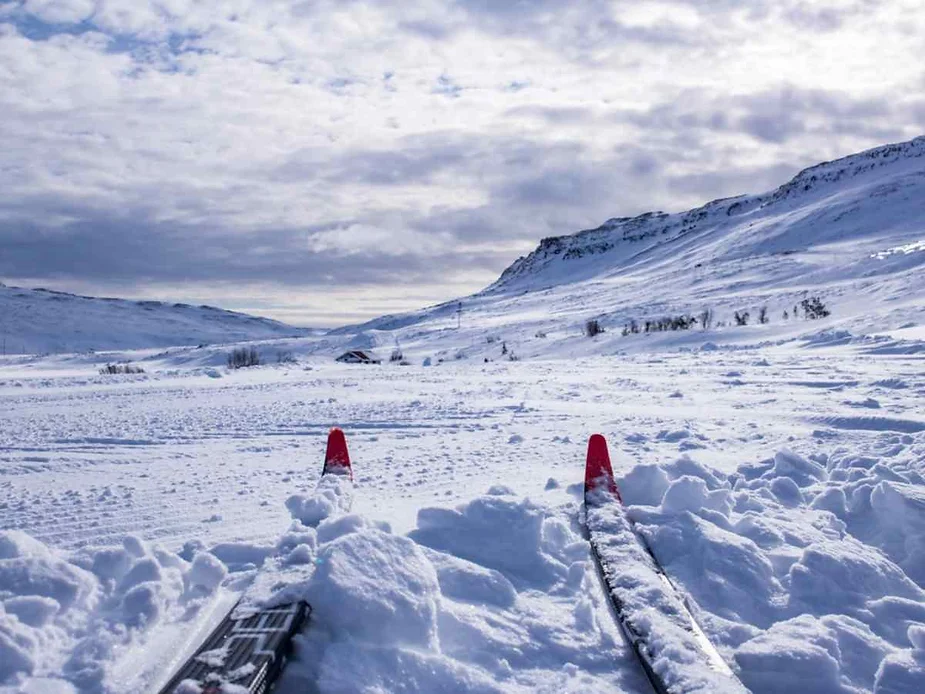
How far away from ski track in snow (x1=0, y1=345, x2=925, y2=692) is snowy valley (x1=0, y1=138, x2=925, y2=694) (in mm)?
18

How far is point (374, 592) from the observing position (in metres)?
3.08

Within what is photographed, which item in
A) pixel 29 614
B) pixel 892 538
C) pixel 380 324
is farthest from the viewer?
pixel 380 324

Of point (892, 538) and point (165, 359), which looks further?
point (165, 359)

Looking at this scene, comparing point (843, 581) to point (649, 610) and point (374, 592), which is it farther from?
point (374, 592)

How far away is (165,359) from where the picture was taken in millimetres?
40094

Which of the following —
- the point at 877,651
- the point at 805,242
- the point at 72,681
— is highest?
the point at 805,242

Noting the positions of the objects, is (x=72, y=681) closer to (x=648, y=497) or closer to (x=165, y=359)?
(x=648, y=497)

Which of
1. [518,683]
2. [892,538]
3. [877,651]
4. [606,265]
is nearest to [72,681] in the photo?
[518,683]

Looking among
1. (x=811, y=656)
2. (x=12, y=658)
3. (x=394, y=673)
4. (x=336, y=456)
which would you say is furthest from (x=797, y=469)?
(x=12, y=658)

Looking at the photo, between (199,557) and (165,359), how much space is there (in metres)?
39.5

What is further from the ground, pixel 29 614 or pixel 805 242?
pixel 805 242

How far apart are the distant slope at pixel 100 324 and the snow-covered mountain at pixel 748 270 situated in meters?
40.3

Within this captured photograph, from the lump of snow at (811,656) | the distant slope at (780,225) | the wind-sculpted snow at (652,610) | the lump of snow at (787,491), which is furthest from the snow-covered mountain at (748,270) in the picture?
the lump of snow at (811,656)

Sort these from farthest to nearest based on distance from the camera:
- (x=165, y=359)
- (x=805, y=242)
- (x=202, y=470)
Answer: (x=805, y=242)
(x=165, y=359)
(x=202, y=470)
